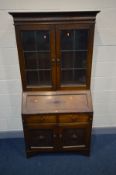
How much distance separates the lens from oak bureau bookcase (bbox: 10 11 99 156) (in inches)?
68.1

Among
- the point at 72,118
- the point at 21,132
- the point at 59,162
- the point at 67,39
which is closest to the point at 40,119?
the point at 72,118

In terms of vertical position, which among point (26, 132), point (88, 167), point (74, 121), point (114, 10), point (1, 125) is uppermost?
point (114, 10)

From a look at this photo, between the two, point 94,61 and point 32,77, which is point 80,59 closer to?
point 94,61

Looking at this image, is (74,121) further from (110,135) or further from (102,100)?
(110,135)

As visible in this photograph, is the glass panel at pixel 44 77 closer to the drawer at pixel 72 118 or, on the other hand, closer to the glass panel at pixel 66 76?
the glass panel at pixel 66 76

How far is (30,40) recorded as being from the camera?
6.02ft

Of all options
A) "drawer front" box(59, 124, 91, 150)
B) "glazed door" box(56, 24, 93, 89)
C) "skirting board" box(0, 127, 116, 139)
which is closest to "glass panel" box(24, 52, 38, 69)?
"glazed door" box(56, 24, 93, 89)

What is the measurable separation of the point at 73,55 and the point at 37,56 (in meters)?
0.39

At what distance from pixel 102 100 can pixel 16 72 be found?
124 cm

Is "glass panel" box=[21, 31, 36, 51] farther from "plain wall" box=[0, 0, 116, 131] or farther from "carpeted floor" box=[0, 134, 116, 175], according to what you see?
"carpeted floor" box=[0, 134, 116, 175]

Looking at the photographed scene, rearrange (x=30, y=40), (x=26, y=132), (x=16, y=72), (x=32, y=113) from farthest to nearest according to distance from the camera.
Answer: (x=16, y=72), (x=26, y=132), (x=32, y=113), (x=30, y=40)

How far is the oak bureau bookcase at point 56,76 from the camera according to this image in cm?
173

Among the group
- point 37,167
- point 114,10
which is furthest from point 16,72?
point 114,10

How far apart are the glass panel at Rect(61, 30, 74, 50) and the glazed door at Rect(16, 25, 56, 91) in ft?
Answer: 0.35
